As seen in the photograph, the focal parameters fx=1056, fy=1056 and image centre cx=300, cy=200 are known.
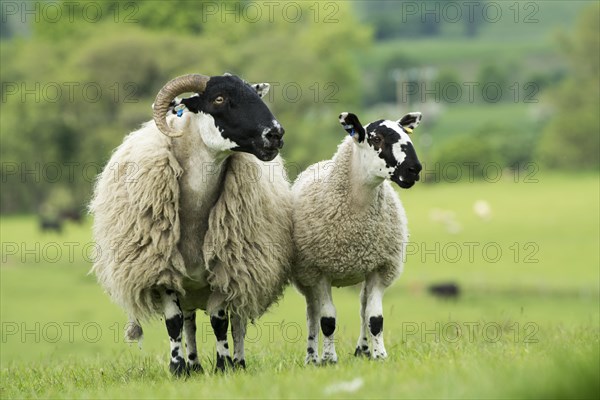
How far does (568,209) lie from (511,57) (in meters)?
90.7

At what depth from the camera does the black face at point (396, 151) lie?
10.4 m

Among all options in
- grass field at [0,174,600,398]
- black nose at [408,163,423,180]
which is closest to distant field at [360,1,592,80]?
grass field at [0,174,600,398]

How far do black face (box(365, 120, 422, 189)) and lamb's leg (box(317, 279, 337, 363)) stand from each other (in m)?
1.48

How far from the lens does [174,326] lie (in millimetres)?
10609

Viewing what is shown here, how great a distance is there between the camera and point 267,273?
1085 centimetres

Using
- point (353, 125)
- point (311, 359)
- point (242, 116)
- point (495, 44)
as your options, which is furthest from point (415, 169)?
point (495, 44)

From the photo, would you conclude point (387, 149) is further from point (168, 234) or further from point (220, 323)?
point (220, 323)

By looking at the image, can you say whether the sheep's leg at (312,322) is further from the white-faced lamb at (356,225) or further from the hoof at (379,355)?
the hoof at (379,355)

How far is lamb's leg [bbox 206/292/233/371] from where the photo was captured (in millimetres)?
10859

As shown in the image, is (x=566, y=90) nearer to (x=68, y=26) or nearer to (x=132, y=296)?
(x=68, y=26)

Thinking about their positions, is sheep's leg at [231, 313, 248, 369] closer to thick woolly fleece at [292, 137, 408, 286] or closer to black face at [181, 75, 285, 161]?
thick woolly fleece at [292, 137, 408, 286]

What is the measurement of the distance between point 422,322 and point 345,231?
5999 millimetres

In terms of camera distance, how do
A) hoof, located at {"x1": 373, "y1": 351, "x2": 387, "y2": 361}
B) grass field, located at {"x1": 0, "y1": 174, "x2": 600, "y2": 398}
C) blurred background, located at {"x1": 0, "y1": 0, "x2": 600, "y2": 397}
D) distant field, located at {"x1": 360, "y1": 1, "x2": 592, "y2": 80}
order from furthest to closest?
distant field, located at {"x1": 360, "y1": 1, "x2": 592, "y2": 80}
blurred background, located at {"x1": 0, "y1": 0, "x2": 600, "y2": 397}
hoof, located at {"x1": 373, "y1": 351, "x2": 387, "y2": 361}
grass field, located at {"x1": 0, "y1": 174, "x2": 600, "y2": 398}

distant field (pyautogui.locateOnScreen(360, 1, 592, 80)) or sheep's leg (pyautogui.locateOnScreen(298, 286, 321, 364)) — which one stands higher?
distant field (pyautogui.locateOnScreen(360, 1, 592, 80))
